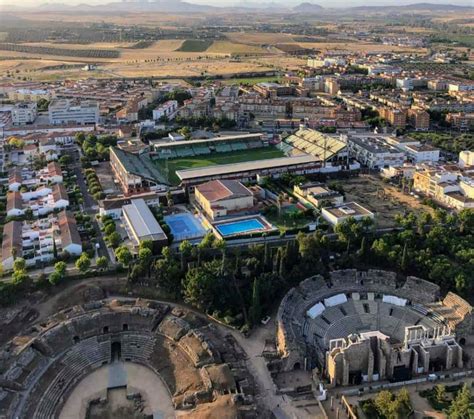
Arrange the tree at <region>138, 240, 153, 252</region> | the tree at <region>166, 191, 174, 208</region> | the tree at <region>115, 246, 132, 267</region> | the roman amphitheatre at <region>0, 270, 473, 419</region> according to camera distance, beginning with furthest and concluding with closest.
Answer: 1. the tree at <region>166, 191, 174, 208</region>
2. the tree at <region>138, 240, 153, 252</region>
3. the tree at <region>115, 246, 132, 267</region>
4. the roman amphitheatre at <region>0, 270, 473, 419</region>

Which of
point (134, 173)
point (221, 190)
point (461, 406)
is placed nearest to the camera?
point (461, 406)

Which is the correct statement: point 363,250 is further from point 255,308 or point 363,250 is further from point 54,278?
point 54,278

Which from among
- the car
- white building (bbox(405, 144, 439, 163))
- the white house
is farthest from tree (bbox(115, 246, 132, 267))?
white building (bbox(405, 144, 439, 163))

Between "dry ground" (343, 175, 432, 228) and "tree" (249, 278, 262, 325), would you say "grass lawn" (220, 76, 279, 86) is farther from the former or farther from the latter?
"tree" (249, 278, 262, 325)

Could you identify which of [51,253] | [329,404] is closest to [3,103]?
[51,253]

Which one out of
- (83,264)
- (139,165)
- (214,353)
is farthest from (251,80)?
(214,353)

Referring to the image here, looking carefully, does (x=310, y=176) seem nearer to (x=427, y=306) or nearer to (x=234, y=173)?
(x=234, y=173)
